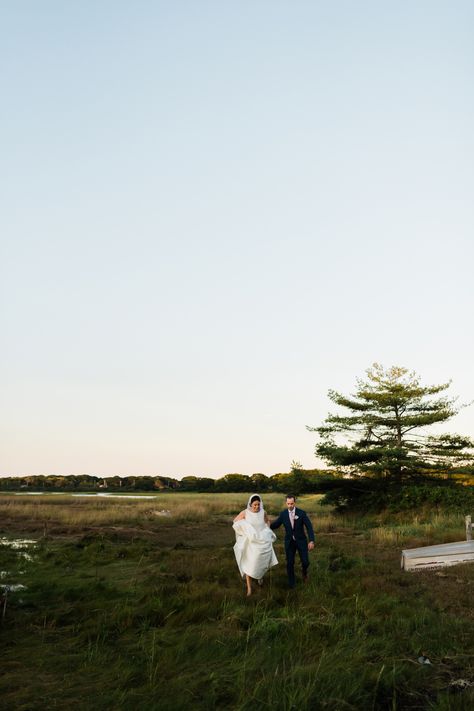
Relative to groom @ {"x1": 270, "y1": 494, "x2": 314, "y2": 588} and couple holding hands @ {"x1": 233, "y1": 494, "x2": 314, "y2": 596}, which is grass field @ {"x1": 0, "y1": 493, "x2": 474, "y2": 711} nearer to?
couple holding hands @ {"x1": 233, "y1": 494, "x2": 314, "y2": 596}

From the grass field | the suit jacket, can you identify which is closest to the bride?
the grass field

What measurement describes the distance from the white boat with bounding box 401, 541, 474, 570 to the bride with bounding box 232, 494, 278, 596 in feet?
14.4

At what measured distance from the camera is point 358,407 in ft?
116

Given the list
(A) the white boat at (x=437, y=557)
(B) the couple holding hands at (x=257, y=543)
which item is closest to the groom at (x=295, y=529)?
(B) the couple holding hands at (x=257, y=543)

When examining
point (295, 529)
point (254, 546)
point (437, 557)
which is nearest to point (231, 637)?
point (254, 546)

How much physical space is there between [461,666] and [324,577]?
19.0ft

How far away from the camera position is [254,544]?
34.3ft

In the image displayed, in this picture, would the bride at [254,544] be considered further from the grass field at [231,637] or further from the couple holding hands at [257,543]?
the grass field at [231,637]

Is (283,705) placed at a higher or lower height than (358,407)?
lower

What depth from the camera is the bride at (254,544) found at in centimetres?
1034

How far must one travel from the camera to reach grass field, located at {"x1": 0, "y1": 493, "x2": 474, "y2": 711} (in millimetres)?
5223

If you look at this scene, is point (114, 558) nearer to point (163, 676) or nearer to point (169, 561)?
point (169, 561)

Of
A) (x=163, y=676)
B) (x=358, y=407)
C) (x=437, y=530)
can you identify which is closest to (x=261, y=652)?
(x=163, y=676)

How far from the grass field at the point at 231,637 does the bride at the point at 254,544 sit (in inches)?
17.7
